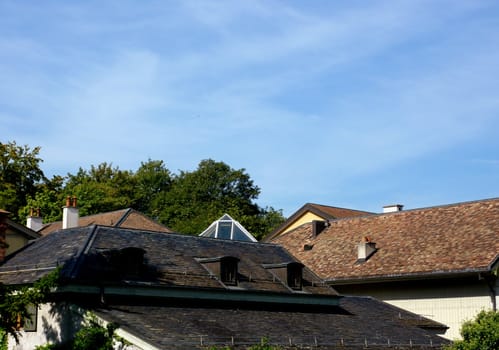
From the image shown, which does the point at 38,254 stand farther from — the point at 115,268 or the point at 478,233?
the point at 478,233

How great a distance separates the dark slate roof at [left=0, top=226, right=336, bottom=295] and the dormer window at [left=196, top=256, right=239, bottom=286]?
0.17m

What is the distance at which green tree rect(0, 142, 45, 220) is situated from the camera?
6262 cm

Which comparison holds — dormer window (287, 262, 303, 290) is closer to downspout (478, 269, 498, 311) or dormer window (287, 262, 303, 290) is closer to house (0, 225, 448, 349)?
house (0, 225, 448, 349)

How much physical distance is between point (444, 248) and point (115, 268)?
18.3 m

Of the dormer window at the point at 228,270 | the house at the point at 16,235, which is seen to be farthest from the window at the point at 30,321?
the house at the point at 16,235

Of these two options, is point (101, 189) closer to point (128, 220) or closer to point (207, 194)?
point (207, 194)

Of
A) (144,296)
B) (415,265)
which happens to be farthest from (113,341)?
(415,265)

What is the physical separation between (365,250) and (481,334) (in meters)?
14.9

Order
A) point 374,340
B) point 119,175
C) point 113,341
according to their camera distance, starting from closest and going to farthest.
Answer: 1. point 113,341
2. point 374,340
3. point 119,175

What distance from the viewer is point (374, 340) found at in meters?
28.5

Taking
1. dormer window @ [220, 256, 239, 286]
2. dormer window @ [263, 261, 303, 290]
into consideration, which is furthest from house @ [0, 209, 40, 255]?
dormer window @ [263, 261, 303, 290]

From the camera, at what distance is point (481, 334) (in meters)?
27.1

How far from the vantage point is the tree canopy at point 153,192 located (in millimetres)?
64062

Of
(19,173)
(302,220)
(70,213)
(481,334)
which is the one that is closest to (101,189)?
(19,173)
